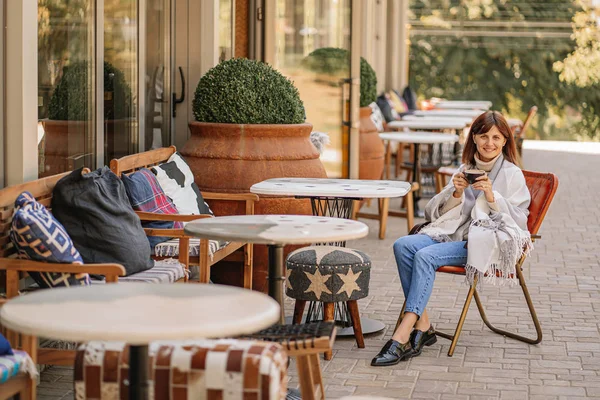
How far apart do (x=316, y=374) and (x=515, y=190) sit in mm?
1659

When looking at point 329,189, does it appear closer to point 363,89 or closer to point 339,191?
point 339,191

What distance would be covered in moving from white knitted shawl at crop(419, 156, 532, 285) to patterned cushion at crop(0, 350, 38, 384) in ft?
7.37

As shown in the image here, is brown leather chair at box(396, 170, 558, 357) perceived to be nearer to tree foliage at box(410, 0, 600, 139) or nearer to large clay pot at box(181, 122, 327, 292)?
large clay pot at box(181, 122, 327, 292)

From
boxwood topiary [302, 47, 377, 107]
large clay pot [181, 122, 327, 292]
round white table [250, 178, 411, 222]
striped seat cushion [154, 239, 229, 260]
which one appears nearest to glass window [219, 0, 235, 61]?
boxwood topiary [302, 47, 377, 107]

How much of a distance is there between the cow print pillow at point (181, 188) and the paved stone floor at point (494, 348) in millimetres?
802

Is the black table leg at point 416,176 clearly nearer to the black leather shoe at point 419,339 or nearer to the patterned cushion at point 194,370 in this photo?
the black leather shoe at point 419,339

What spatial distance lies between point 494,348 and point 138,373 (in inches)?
108

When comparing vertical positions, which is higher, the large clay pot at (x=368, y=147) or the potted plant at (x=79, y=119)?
the potted plant at (x=79, y=119)

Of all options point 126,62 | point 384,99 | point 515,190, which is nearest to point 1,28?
point 126,62

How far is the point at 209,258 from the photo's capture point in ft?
17.2

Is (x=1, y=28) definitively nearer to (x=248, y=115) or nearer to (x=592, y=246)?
(x=248, y=115)

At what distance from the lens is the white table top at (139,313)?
262 centimetres

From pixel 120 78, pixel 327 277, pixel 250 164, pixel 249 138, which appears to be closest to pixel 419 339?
pixel 327 277

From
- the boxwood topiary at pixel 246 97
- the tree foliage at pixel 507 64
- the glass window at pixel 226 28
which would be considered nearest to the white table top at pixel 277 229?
the boxwood topiary at pixel 246 97
